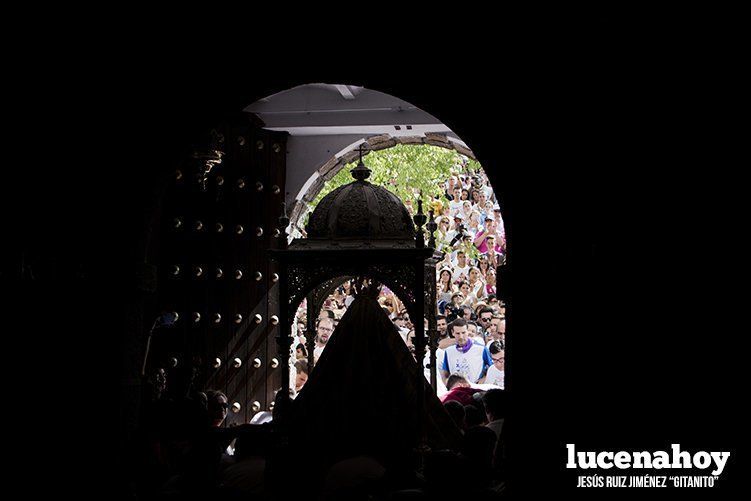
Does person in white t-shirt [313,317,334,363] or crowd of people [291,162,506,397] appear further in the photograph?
person in white t-shirt [313,317,334,363]

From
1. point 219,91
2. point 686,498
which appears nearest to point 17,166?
point 219,91

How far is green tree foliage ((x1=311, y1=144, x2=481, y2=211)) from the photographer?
677 inches

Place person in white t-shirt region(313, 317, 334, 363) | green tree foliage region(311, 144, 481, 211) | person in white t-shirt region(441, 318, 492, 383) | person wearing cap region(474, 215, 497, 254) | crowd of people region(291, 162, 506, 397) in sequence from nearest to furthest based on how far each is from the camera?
person in white t-shirt region(441, 318, 492, 383)
crowd of people region(291, 162, 506, 397)
person in white t-shirt region(313, 317, 334, 363)
person wearing cap region(474, 215, 497, 254)
green tree foliage region(311, 144, 481, 211)

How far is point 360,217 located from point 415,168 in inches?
359

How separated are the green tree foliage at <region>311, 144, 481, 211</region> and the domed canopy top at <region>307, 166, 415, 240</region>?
27.1 ft

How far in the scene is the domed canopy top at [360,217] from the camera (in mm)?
8406

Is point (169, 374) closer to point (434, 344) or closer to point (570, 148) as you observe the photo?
point (434, 344)

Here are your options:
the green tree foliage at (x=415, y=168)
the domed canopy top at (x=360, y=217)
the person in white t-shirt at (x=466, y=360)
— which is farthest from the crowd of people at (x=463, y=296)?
the domed canopy top at (x=360, y=217)

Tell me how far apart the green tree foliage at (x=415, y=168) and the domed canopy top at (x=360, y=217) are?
826cm

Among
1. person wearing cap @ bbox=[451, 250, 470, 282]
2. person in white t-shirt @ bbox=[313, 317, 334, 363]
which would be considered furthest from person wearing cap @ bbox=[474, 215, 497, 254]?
person in white t-shirt @ bbox=[313, 317, 334, 363]

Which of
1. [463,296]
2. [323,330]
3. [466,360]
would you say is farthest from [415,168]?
[466,360]

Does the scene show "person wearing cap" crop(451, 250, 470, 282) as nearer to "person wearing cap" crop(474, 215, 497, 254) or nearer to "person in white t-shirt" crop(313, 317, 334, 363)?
"person wearing cap" crop(474, 215, 497, 254)

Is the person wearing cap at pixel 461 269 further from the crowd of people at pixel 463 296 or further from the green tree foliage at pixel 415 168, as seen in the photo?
the green tree foliage at pixel 415 168

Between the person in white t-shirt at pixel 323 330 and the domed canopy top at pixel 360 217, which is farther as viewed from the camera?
the person in white t-shirt at pixel 323 330
